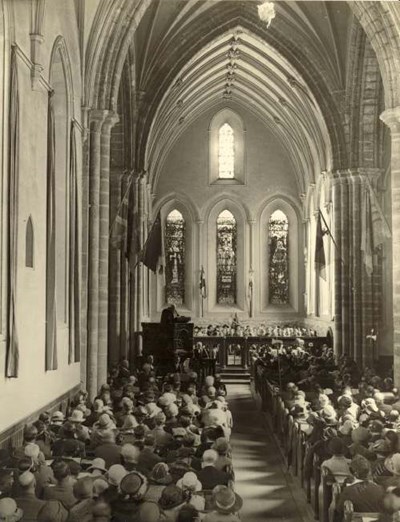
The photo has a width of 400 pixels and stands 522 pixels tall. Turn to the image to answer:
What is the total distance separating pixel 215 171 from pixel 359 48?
47.6 feet

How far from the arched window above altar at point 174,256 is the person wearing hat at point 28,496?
29048mm

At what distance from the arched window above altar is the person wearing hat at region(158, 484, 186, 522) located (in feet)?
97.6

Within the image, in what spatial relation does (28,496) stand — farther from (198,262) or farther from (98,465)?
(198,262)

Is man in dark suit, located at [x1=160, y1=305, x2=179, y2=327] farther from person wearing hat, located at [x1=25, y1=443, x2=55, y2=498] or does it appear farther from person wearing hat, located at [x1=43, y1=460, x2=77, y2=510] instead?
person wearing hat, located at [x1=43, y1=460, x2=77, y2=510]

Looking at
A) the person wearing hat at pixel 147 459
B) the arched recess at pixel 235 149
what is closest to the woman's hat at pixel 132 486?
the person wearing hat at pixel 147 459

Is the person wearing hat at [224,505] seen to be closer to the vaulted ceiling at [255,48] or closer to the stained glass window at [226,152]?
the vaulted ceiling at [255,48]

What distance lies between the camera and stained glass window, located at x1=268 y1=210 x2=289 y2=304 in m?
36.2

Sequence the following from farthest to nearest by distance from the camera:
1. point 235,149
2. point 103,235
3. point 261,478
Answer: point 235,149, point 103,235, point 261,478

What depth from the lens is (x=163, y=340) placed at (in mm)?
22844

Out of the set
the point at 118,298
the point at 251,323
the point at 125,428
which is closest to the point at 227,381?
the point at 118,298

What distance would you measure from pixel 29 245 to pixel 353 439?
567 cm

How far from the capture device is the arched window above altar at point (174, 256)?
3600cm

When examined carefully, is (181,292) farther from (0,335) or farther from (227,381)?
(0,335)

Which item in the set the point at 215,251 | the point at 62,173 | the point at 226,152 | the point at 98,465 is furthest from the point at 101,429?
the point at 226,152
